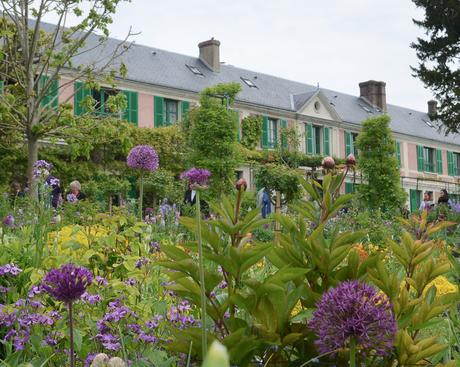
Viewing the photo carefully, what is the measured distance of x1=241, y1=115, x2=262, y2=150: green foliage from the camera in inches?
1094

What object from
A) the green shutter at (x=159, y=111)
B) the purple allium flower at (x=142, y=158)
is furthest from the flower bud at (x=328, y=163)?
the green shutter at (x=159, y=111)

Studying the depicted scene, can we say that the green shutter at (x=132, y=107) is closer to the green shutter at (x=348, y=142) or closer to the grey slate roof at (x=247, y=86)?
the grey slate roof at (x=247, y=86)

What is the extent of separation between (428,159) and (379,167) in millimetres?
16565

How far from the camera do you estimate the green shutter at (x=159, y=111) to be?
80.9 ft

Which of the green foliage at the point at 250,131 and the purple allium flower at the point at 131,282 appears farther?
the green foliage at the point at 250,131

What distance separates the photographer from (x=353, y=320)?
861 millimetres

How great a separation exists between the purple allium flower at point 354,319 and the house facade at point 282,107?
17334 mm

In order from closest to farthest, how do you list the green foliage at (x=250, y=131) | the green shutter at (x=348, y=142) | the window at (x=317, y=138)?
the green foliage at (x=250, y=131) < the window at (x=317, y=138) < the green shutter at (x=348, y=142)

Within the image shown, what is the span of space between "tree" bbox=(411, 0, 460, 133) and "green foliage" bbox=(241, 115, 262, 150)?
888 cm

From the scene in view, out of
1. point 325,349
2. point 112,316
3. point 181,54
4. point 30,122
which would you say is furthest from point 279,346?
point 181,54

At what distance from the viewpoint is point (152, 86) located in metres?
24.8

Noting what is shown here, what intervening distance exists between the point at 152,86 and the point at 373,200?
33.8 feet

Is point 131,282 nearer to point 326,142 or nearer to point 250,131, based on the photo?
point 250,131

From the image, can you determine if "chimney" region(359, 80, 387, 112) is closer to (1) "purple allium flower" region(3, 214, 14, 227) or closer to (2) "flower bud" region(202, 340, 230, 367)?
(1) "purple allium flower" region(3, 214, 14, 227)
